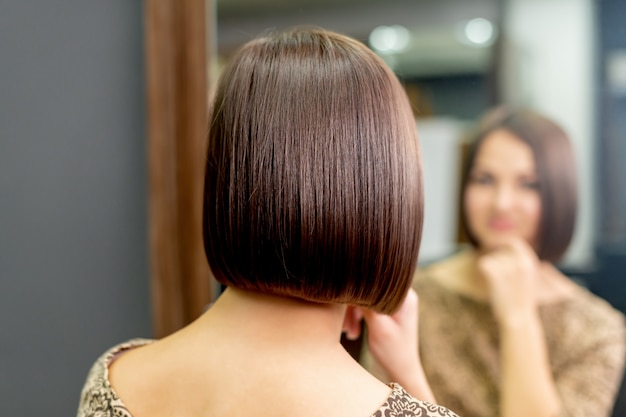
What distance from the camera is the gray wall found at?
4.33 ft

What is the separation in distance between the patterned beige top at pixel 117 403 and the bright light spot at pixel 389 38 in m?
0.52

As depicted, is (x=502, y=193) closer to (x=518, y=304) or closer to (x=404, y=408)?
(x=518, y=304)

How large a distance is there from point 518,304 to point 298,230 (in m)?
0.43

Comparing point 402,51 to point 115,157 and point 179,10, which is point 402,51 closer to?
point 179,10

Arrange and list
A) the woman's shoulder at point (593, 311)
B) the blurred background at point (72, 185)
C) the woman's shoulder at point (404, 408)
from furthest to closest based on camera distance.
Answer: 1. the blurred background at point (72, 185)
2. the woman's shoulder at point (593, 311)
3. the woman's shoulder at point (404, 408)

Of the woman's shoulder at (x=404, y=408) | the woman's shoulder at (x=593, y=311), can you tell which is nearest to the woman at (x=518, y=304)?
the woman's shoulder at (x=593, y=311)

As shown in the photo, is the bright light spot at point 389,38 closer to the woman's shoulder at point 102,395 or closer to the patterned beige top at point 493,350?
the patterned beige top at point 493,350

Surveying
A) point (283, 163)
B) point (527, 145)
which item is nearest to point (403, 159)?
point (283, 163)

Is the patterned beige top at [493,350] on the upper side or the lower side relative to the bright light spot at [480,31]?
lower

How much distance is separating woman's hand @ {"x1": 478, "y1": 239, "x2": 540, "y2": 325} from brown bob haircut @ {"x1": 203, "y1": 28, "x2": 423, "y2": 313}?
0.30 metres

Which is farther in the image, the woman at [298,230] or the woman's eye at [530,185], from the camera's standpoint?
the woman's eye at [530,185]

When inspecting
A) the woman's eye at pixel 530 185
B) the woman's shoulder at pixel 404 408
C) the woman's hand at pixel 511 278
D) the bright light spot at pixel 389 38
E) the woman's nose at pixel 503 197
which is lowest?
the woman's shoulder at pixel 404 408

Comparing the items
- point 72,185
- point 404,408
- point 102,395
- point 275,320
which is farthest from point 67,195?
point 404,408

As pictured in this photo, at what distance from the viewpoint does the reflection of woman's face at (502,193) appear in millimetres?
942
